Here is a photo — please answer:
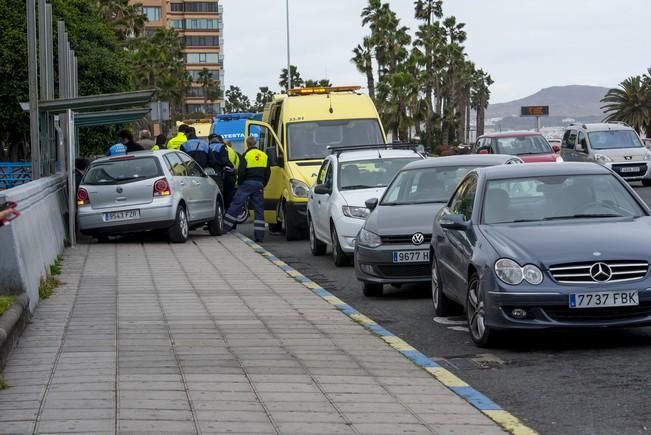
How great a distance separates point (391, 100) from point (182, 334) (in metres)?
80.3

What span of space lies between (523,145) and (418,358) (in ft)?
85.5

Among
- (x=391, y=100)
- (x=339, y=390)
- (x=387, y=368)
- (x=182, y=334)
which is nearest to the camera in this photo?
(x=339, y=390)

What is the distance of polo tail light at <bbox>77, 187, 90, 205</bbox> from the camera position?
22.1 meters

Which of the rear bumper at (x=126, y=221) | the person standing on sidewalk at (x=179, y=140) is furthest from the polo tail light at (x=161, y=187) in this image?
the person standing on sidewalk at (x=179, y=140)

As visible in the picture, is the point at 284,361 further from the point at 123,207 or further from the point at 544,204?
the point at 123,207

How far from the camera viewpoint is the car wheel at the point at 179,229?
2230 cm

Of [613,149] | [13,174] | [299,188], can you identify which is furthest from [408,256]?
[613,149]

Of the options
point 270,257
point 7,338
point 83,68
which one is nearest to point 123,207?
point 270,257

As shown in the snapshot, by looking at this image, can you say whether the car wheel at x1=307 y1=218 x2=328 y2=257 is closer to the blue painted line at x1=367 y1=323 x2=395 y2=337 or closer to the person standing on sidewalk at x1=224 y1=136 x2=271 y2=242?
the person standing on sidewalk at x1=224 y1=136 x2=271 y2=242

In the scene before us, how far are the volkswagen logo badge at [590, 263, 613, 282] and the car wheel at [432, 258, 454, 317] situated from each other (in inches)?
99.2

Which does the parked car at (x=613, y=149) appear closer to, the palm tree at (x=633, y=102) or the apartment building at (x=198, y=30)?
the palm tree at (x=633, y=102)

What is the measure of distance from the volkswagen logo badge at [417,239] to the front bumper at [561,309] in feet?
14.0

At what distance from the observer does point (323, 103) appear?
998 inches

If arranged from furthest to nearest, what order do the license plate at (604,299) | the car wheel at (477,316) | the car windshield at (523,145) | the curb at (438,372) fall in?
the car windshield at (523,145) → the car wheel at (477,316) → the license plate at (604,299) → the curb at (438,372)
